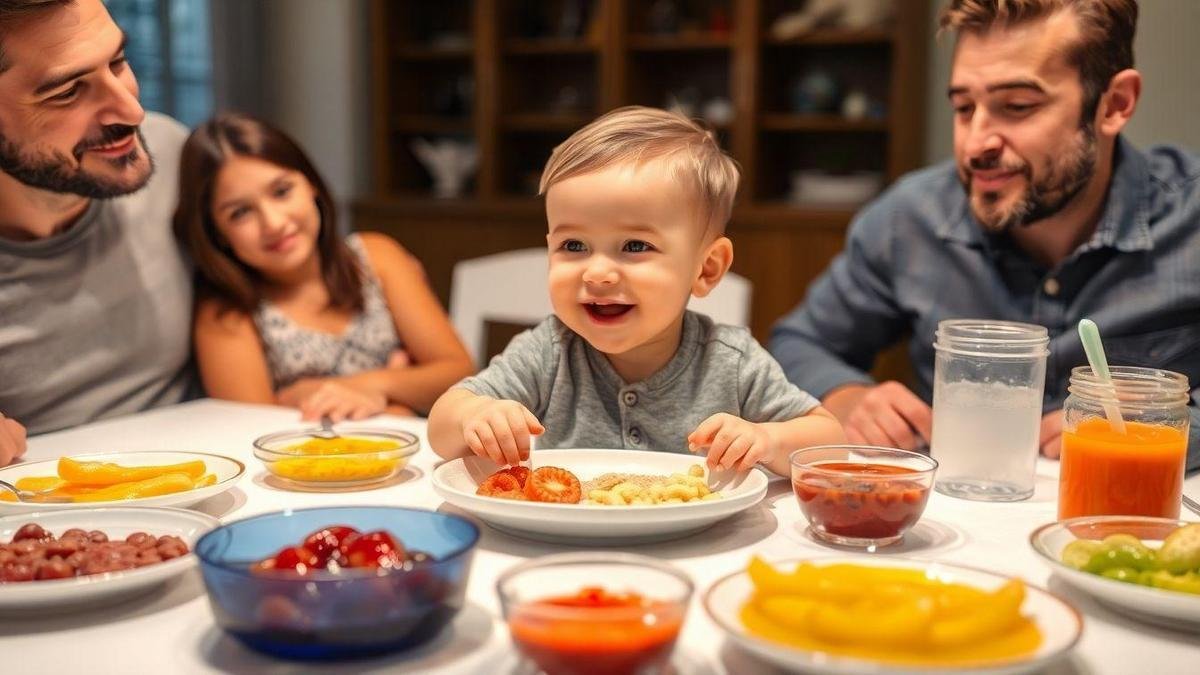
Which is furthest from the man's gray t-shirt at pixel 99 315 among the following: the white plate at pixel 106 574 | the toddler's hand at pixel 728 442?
the toddler's hand at pixel 728 442

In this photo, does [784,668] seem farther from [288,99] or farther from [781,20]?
[288,99]

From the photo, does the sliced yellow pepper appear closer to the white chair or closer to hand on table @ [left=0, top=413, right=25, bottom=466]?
hand on table @ [left=0, top=413, right=25, bottom=466]

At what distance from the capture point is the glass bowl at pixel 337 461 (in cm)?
127

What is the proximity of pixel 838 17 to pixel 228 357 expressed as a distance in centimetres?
278

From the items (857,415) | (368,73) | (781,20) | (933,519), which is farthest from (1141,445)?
(368,73)

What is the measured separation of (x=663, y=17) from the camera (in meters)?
4.30

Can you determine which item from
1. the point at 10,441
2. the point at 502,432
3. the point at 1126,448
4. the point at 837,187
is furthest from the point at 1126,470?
the point at 837,187

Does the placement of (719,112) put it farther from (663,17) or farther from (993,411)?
(993,411)

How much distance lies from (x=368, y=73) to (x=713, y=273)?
3953 millimetres

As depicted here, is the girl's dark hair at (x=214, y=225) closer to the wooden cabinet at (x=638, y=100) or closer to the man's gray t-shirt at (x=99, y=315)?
the man's gray t-shirt at (x=99, y=315)

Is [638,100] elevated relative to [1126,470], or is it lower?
elevated

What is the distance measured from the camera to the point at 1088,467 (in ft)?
3.67

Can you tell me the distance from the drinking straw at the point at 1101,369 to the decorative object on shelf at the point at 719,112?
319 centimetres

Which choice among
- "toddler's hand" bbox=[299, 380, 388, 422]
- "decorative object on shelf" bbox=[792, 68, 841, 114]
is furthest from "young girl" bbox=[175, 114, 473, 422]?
"decorative object on shelf" bbox=[792, 68, 841, 114]
